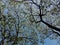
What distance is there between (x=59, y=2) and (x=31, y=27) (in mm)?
2350

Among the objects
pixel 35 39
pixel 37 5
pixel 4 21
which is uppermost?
pixel 37 5

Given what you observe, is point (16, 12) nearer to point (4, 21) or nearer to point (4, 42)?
point (4, 21)

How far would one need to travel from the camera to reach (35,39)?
13.7m

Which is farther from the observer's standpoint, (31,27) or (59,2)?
(31,27)

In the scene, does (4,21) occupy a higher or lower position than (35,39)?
higher

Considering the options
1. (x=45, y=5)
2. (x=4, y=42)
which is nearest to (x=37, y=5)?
(x=45, y=5)

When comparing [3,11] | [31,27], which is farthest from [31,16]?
[3,11]

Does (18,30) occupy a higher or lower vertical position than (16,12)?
lower

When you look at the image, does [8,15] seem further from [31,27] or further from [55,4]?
[55,4]

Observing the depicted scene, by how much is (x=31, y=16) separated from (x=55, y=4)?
1582 millimetres

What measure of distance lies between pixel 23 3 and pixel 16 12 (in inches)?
28.3

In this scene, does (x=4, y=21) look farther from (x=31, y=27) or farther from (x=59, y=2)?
(x=59, y=2)

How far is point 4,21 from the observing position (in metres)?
13.0

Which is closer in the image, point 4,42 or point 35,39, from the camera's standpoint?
point 4,42
